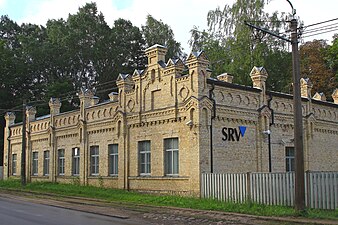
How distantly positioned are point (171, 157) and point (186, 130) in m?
2.03

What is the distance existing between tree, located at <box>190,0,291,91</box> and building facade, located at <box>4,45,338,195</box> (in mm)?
11811

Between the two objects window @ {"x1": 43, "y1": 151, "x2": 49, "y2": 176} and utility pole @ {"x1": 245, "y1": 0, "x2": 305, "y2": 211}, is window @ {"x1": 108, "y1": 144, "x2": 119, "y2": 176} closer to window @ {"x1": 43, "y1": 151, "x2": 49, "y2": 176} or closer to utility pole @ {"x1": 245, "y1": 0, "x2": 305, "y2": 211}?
window @ {"x1": 43, "y1": 151, "x2": 49, "y2": 176}

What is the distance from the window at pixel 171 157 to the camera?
23.4 m

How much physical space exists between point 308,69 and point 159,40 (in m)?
20.0

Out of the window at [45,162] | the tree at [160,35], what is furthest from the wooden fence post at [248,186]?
the tree at [160,35]

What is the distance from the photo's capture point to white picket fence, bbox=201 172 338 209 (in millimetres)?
17188

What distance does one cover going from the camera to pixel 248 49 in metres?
42.9

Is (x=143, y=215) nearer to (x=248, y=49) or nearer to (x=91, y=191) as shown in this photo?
(x=91, y=191)

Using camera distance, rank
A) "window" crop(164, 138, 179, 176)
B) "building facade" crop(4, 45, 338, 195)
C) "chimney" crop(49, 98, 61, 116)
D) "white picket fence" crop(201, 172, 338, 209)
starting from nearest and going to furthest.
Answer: "white picket fence" crop(201, 172, 338, 209)
"building facade" crop(4, 45, 338, 195)
"window" crop(164, 138, 179, 176)
"chimney" crop(49, 98, 61, 116)

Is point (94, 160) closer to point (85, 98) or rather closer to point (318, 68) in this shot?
point (85, 98)

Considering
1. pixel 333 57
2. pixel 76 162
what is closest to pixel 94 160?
pixel 76 162

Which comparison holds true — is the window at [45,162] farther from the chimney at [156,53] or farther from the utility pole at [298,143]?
the utility pole at [298,143]

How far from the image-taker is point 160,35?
5797 cm

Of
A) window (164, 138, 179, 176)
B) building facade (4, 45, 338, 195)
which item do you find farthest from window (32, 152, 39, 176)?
window (164, 138, 179, 176)
